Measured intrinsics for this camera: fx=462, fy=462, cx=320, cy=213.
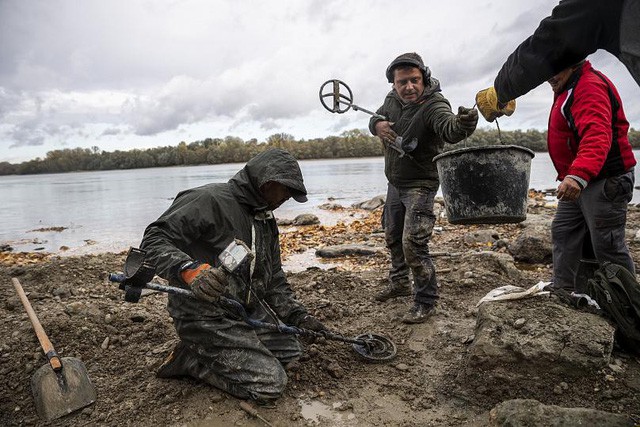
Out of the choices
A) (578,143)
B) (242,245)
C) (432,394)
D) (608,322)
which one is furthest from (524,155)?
(242,245)

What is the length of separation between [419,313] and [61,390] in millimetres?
2731

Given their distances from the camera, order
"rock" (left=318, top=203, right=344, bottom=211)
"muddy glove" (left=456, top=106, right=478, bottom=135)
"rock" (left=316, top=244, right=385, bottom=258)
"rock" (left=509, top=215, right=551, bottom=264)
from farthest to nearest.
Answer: "rock" (left=318, top=203, right=344, bottom=211)
"rock" (left=316, top=244, right=385, bottom=258)
"rock" (left=509, top=215, right=551, bottom=264)
"muddy glove" (left=456, top=106, right=478, bottom=135)

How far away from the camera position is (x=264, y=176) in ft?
9.64

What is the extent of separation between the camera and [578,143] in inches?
128

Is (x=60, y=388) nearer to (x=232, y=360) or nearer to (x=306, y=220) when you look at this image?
(x=232, y=360)

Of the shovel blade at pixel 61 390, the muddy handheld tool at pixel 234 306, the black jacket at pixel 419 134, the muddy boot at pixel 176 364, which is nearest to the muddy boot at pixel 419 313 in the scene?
the muddy handheld tool at pixel 234 306

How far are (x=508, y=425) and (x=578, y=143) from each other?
2.01m

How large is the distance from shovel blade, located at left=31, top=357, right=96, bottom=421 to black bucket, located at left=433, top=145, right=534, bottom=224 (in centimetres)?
294

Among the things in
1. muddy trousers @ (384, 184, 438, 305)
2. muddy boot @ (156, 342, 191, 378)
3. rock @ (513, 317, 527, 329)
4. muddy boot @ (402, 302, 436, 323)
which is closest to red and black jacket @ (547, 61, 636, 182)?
rock @ (513, 317, 527, 329)

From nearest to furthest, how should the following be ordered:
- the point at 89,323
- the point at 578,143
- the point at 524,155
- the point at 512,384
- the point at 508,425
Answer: the point at 508,425 < the point at 512,384 < the point at 578,143 < the point at 524,155 < the point at 89,323

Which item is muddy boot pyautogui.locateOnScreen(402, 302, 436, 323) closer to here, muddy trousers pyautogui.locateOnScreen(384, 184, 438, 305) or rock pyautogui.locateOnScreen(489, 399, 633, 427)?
muddy trousers pyautogui.locateOnScreen(384, 184, 438, 305)

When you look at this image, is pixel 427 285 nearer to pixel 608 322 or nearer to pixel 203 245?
pixel 608 322

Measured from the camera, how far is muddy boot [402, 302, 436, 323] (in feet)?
13.0

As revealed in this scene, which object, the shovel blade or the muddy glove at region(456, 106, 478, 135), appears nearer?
the shovel blade
